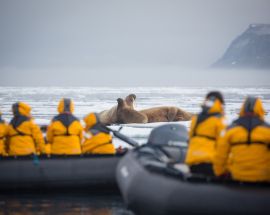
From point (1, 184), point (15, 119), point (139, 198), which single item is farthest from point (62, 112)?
point (139, 198)

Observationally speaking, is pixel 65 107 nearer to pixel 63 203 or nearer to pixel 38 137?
pixel 38 137

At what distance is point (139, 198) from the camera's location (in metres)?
7.03

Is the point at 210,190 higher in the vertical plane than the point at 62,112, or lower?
lower

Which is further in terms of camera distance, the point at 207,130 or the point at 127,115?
the point at 127,115

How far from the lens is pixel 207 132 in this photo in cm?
722

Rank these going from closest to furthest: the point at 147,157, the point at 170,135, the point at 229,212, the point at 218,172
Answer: the point at 229,212 < the point at 218,172 < the point at 147,157 < the point at 170,135

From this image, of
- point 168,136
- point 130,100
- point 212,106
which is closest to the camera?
point 212,106

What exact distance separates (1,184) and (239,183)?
4.06m

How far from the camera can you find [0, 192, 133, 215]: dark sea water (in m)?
7.87

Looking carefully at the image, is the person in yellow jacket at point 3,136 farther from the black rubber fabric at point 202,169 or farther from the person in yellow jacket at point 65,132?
the black rubber fabric at point 202,169

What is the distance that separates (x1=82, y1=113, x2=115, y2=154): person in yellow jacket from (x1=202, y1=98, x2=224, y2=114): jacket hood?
2.52m

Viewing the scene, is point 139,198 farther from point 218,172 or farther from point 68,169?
point 68,169

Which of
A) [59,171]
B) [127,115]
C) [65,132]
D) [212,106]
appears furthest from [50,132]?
[127,115]

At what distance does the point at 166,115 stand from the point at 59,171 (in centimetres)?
1049
